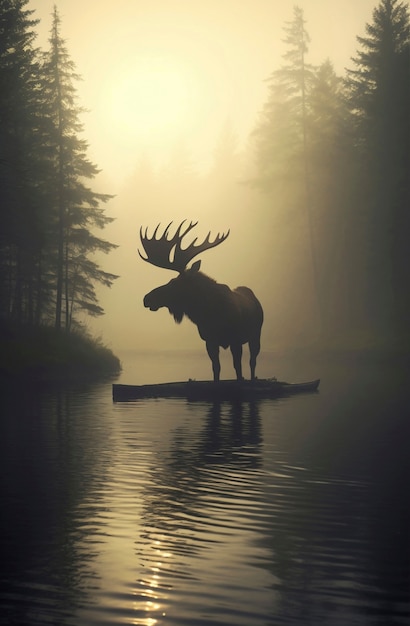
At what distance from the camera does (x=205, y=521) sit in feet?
29.6

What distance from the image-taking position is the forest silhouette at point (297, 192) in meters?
36.5

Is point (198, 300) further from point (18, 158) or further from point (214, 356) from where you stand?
point (18, 158)

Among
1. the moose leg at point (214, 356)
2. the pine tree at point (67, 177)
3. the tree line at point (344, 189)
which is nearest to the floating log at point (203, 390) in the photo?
the moose leg at point (214, 356)

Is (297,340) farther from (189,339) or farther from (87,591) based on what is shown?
(87,591)

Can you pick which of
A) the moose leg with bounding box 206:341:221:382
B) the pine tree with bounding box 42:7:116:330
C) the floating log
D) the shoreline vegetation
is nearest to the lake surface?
the floating log

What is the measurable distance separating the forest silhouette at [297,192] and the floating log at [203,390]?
12.5m

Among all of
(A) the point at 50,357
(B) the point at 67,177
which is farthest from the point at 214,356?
(B) the point at 67,177

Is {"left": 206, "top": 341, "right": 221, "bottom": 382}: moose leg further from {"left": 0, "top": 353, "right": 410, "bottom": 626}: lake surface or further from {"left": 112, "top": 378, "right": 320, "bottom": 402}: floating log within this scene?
{"left": 0, "top": 353, "right": 410, "bottom": 626}: lake surface

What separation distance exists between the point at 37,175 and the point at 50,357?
343 inches

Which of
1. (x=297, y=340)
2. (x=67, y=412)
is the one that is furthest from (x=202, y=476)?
(x=297, y=340)

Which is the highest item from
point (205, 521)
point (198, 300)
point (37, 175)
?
point (37, 175)

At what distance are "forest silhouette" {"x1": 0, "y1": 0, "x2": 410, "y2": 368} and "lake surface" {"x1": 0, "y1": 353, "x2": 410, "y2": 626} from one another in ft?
61.9

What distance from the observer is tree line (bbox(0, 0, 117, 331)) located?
34156 millimetres

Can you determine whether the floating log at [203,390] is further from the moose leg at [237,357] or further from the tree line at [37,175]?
the tree line at [37,175]
